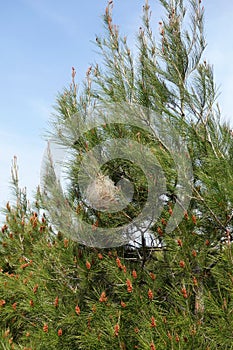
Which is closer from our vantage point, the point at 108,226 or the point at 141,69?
the point at 108,226

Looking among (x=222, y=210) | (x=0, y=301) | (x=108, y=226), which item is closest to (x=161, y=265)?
(x=108, y=226)

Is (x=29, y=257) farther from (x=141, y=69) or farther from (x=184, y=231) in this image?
(x=141, y=69)

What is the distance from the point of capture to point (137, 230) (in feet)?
8.71

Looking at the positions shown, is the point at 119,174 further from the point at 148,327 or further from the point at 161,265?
the point at 148,327

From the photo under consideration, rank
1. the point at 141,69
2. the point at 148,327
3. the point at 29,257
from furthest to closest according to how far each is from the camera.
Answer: the point at 29,257, the point at 141,69, the point at 148,327

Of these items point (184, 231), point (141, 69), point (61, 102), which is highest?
point (141, 69)

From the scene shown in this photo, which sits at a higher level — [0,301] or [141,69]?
[141,69]

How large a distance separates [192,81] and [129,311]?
148cm

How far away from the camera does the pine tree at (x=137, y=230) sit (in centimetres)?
233

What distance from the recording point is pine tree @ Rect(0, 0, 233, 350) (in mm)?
2332

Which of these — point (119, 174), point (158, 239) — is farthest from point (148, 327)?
point (119, 174)

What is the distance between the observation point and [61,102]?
116 inches


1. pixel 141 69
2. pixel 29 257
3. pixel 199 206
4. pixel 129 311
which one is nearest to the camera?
pixel 129 311

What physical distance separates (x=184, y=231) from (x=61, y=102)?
124cm
